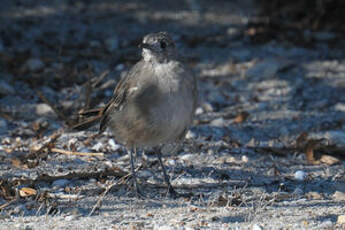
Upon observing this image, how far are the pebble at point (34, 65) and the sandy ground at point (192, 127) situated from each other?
0.09 ft

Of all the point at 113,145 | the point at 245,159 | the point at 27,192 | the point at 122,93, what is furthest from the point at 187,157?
the point at 27,192

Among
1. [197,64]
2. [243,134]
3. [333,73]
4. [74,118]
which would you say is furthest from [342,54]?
[74,118]

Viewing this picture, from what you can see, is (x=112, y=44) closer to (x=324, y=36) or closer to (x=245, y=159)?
(x=324, y=36)

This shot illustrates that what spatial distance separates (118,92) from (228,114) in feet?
7.52

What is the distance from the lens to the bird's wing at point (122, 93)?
514 centimetres

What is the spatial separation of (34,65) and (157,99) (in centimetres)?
390

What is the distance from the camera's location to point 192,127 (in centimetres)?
688

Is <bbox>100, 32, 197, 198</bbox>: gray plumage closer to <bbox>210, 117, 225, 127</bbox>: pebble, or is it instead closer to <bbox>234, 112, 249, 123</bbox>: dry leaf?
<bbox>210, 117, 225, 127</bbox>: pebble

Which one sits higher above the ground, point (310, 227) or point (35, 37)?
point (35, 37)

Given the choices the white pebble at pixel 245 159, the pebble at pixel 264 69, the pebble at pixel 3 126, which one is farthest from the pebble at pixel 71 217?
the pebble at pixel 264 69

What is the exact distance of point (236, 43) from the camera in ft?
31.4

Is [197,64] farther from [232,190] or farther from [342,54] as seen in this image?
[232,190]

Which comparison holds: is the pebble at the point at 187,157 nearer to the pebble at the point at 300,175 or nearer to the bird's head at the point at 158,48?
the pebble at the point at 300,175

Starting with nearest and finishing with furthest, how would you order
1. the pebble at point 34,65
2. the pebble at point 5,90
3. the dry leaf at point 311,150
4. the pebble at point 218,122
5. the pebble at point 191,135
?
the dry leaf at point 311,150
the pebble at point 191,135
the pebble at point 218,122
the pebble at point 5,90
the pebble at point 34,65
